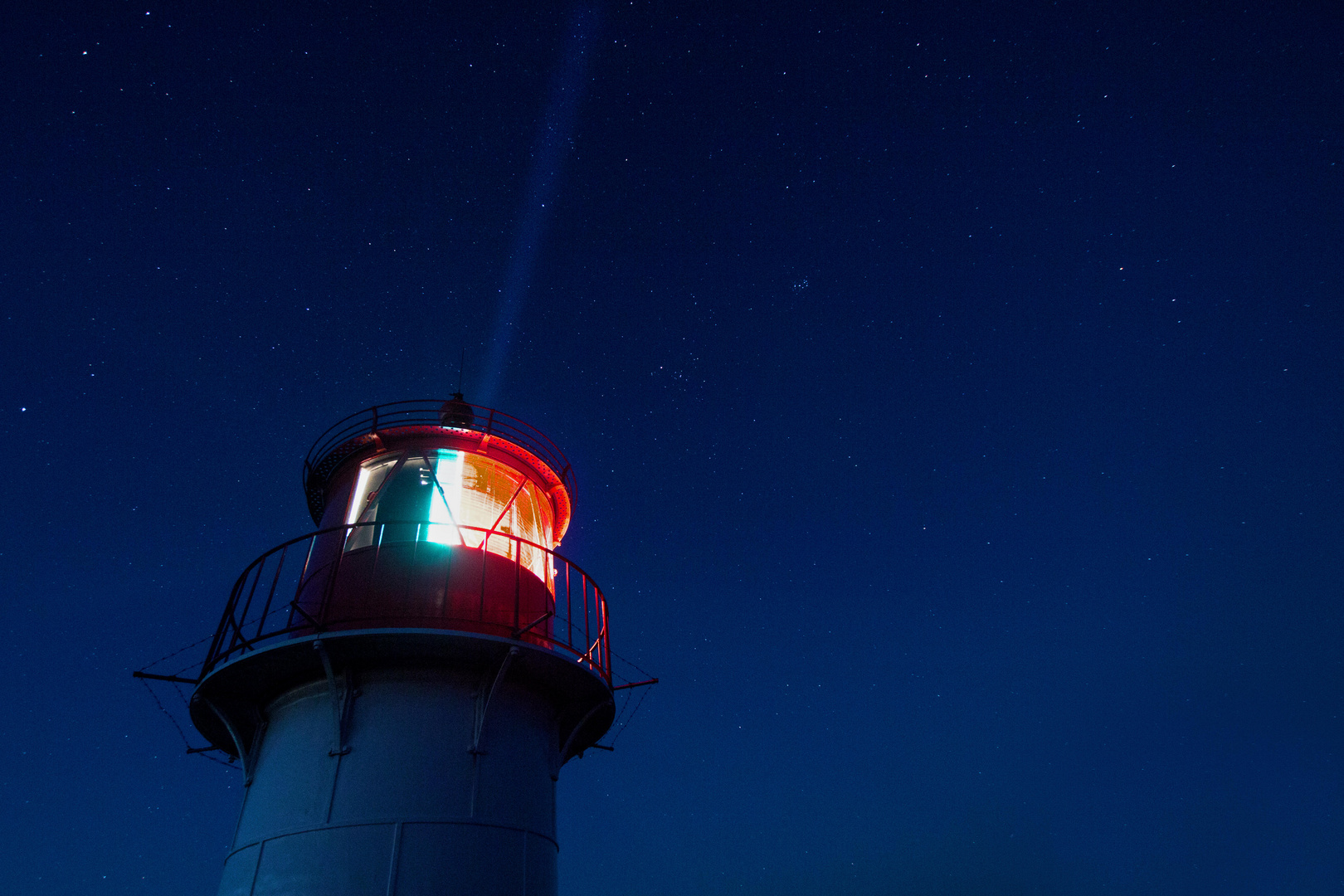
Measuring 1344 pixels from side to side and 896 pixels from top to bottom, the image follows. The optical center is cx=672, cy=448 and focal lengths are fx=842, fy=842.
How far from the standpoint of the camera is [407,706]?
26.6 ft

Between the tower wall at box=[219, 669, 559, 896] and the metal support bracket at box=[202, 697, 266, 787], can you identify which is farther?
the metal support bracket at box=[202, 697, 266, 787]

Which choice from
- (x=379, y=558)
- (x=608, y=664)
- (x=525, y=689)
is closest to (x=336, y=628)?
(x=379, y=558)

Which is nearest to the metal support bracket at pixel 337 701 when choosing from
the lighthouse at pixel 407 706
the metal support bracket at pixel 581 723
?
the lighthouse at pixel 407 706

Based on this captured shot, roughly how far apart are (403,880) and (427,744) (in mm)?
1160

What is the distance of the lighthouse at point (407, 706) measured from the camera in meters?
7.51

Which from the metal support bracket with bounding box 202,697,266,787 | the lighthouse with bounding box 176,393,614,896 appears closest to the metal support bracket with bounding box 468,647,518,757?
the lighthouse with bounding box 176,393,614,896

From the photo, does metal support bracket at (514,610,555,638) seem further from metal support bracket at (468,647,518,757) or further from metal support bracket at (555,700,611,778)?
metal support bracket at (555,700,611,778)

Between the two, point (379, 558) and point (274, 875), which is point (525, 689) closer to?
point (379, 558)

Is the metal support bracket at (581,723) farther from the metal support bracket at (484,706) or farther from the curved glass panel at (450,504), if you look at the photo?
the curved glass panel at (450,504)

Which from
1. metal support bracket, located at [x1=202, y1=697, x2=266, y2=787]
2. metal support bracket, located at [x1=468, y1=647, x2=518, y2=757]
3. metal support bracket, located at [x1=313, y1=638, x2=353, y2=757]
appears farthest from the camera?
metal support bracket, located at [x1=202, y1=697, x2=266, y2=787]

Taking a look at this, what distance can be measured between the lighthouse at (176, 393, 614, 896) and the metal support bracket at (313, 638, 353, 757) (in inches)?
0.7

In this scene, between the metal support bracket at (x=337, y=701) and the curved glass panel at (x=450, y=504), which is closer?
the metal support bracket at (x=337, y=701)

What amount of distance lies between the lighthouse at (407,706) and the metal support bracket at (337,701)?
0.7 inches

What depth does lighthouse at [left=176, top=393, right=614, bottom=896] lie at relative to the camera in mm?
7512
